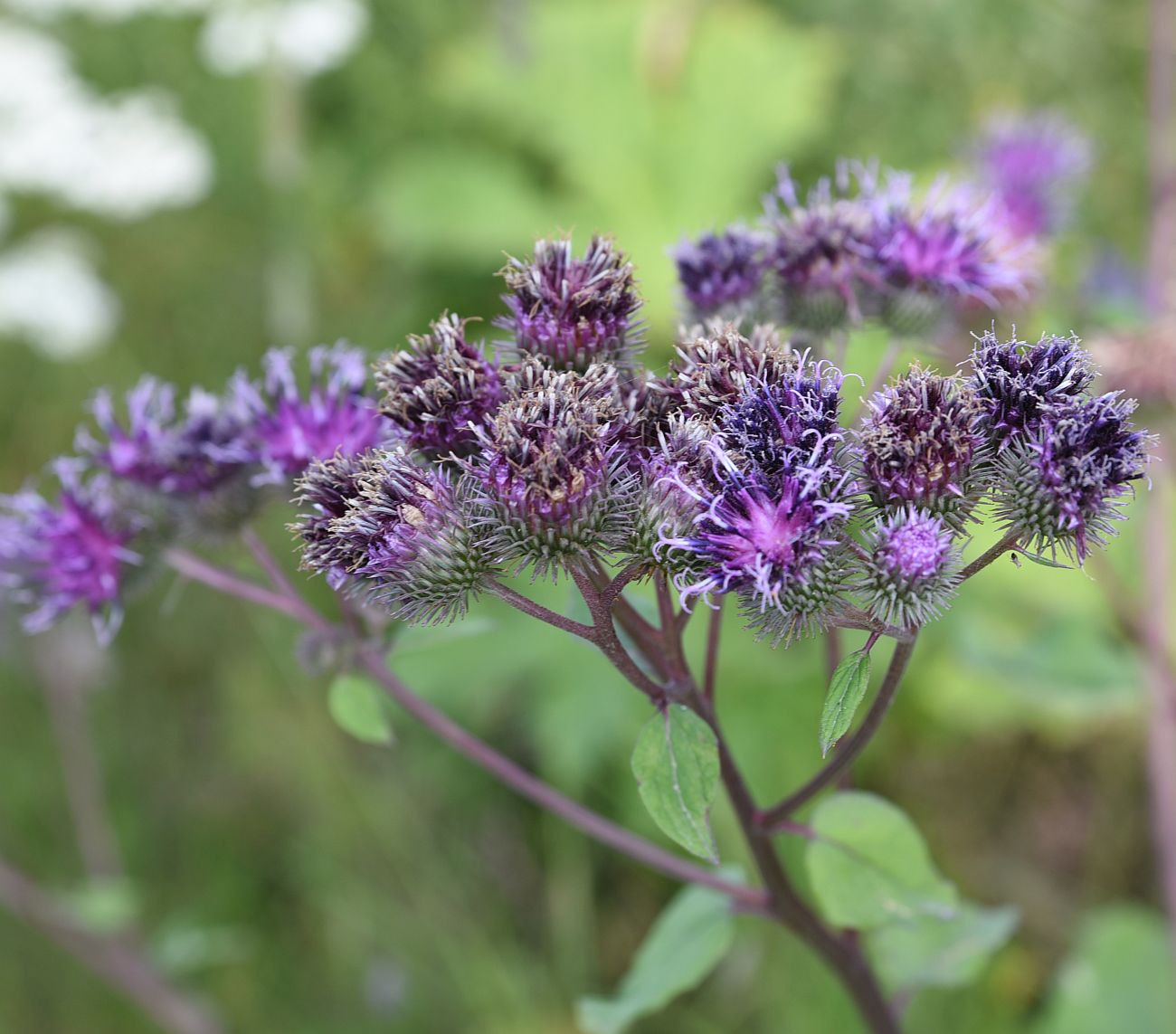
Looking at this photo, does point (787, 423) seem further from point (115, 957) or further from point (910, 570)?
point (115, 957)

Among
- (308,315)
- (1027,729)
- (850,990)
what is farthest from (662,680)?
(308,315)

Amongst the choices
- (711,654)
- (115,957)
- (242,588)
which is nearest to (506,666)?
(115,957)

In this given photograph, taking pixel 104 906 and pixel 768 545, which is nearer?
pixel 768 545

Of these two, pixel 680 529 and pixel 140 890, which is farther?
pixel 140 890

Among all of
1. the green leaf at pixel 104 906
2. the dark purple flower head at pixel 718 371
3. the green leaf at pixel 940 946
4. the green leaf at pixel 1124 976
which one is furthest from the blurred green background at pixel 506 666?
the green leaf at pixel 940 946

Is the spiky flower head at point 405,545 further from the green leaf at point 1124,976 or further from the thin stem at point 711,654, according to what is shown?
the green leaf at point 1124,976

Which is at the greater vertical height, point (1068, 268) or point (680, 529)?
point (1068, 268)

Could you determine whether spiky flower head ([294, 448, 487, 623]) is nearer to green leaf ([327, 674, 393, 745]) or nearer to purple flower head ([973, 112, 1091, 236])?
green leaf ([327, 674, 393, 745])

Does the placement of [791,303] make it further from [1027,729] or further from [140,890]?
[140,890]

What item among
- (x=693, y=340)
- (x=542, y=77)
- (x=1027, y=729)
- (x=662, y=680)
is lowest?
(x=662, y=680)
